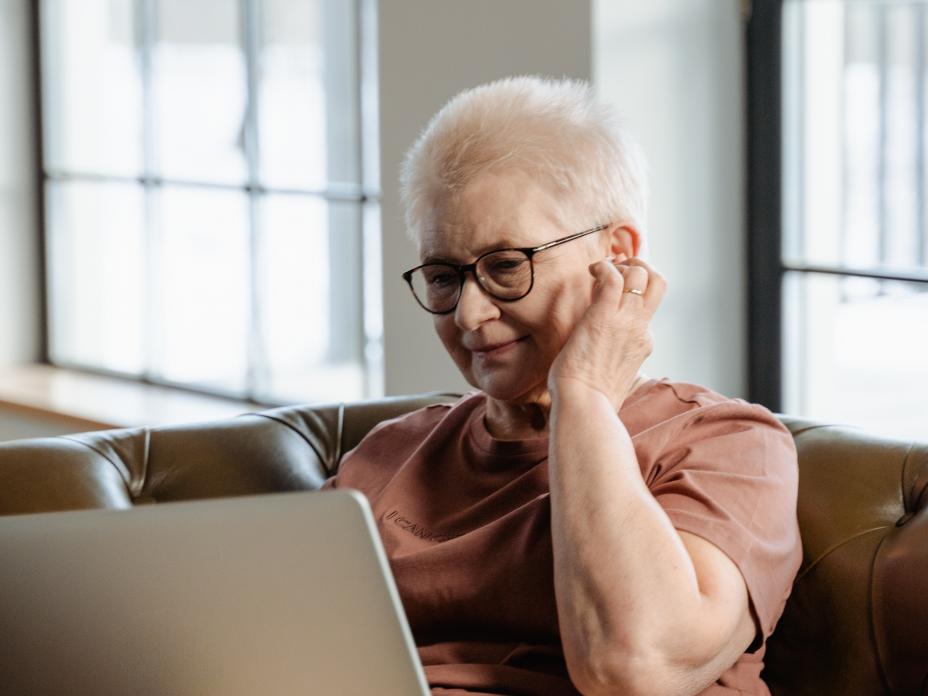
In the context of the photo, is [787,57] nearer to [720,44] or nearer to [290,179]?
[720,44]

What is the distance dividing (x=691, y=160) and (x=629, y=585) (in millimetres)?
1461

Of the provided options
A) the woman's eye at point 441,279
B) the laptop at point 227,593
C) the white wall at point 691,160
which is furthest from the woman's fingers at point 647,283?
the white wall at point 691,160

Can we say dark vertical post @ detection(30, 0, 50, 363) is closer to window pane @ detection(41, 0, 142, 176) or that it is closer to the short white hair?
window pane @ detection(41, 0, 142, 176)

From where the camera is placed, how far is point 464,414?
1980 mm

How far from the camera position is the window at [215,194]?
368 cm

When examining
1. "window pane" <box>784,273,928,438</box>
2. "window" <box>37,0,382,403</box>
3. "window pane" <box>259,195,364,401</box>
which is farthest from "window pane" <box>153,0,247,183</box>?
"window pane" <box>784,273,928,438</box>

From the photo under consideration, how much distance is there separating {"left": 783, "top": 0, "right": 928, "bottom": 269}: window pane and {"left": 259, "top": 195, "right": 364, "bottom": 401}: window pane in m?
1.29

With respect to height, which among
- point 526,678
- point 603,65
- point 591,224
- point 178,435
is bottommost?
point 526,678

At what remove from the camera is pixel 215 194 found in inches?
161

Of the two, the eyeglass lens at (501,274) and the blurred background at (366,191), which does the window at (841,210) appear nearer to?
the blurred background at (366,191)

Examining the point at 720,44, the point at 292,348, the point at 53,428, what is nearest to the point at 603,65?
the point at 720,44

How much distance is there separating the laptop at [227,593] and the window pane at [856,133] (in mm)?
1787

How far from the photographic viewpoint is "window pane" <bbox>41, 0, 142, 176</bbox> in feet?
14.4

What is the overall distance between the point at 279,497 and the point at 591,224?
82 centimetres
